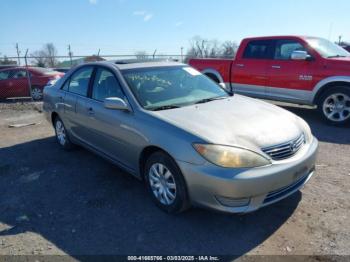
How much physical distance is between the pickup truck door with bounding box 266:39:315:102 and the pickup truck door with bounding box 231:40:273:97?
16 centimetres

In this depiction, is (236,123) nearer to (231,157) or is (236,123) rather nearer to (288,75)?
(231,157)

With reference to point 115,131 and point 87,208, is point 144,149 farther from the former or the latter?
point 87,208

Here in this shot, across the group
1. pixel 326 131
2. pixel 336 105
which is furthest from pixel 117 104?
pixel 336 105

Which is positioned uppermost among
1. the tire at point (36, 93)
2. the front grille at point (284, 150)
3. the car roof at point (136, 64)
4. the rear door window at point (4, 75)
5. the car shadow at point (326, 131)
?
the car roof at point (136, 64)

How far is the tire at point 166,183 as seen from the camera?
10.6 ft

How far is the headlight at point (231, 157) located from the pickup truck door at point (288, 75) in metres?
4.87

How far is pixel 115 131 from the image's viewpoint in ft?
13.2

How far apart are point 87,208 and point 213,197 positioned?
1.64 meters

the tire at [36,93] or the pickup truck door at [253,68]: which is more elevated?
the pickup truck door at [253,68]

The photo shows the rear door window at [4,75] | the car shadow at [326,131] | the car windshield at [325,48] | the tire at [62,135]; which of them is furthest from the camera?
the rear door window at [4,75]

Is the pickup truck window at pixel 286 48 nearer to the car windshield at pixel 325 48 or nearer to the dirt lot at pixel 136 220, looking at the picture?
the car windshield at pixel 325 48

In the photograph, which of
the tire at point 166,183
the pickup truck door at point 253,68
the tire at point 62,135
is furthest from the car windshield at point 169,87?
the pickup truck door at point 253,68

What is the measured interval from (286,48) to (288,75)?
2.34 ft

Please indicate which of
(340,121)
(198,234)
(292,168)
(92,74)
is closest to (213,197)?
(198,234)
